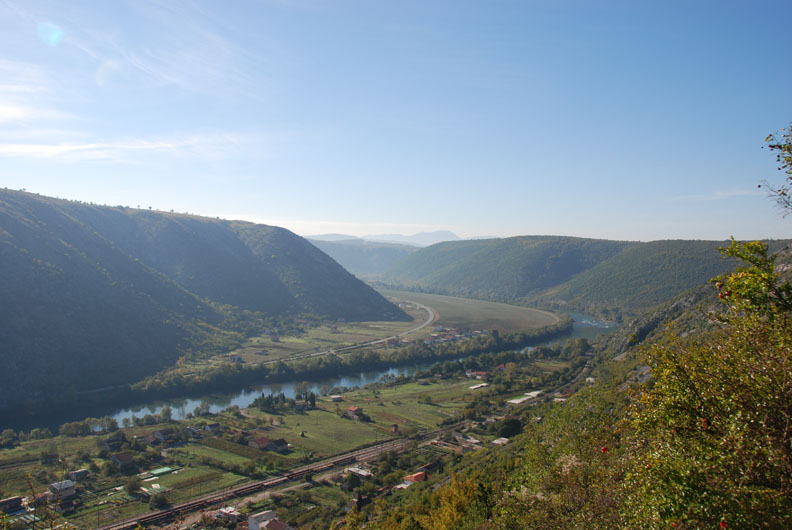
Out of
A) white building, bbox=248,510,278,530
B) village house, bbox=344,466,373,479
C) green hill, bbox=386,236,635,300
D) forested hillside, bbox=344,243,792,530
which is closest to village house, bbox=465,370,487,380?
village house, bbox=344,466,373,479

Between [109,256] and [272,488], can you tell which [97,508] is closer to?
[272,488]

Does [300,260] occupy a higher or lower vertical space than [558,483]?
higher

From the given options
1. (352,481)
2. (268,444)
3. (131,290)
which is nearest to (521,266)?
(131,290)

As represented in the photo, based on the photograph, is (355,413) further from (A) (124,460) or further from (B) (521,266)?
(B) (521,266)

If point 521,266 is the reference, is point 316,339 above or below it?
below

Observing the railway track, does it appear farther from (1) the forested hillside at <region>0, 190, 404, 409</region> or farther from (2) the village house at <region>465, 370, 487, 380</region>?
(1) the forested hillside at <region>0, 190, 404, 409</region>

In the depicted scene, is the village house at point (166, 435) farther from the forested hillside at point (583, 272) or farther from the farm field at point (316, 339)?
the forested hillside at point (583, 272)

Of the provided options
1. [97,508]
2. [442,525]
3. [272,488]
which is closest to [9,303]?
[97,508]
